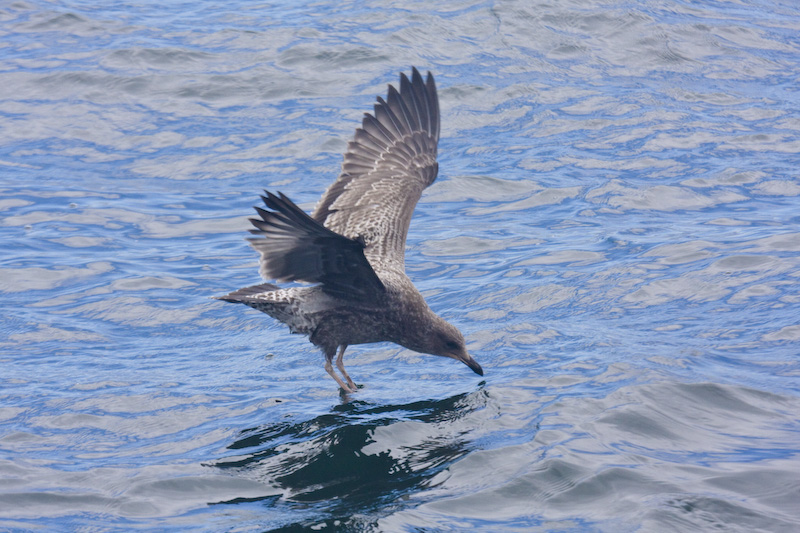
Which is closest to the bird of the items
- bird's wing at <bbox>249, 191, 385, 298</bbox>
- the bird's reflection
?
bird's wing at <bbox>249, 191, 385, 298</bbox>

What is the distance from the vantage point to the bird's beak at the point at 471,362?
20.0ft

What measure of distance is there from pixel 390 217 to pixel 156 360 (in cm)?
210

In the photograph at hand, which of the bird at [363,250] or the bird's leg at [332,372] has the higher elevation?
the bird at [363,250]

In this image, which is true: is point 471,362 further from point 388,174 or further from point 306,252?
point 388,174

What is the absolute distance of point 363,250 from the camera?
589cm

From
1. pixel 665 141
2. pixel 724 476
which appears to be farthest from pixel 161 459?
pixel 665 141

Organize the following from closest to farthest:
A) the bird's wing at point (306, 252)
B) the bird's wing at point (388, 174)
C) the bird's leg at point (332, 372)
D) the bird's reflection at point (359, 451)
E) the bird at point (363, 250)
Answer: the bird's reflection at point (359, 451), the bird's wing at point (306, 252), the bird at point (363, 250), the bird's leg at point (332, 372), the bird's wing at point (388, 174)

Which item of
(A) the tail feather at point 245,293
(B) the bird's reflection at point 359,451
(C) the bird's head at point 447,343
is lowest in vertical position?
(B) the bird's reflection at point 359,451

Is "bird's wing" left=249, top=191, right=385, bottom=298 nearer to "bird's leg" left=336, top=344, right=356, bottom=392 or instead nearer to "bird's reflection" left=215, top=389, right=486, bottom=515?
"bird's leg" left=336, top=344, right=356, bottom=392

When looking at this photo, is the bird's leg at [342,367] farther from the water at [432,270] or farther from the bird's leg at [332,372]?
the water at [432,270]

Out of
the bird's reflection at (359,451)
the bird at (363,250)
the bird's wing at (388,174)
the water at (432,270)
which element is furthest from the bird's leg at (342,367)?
the bird's wing at (388,174)

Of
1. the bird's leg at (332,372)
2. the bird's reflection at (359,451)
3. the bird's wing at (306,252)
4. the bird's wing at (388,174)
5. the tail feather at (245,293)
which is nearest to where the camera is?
the bird's reflection at (359,451)

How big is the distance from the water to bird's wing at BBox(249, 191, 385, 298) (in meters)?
0.80

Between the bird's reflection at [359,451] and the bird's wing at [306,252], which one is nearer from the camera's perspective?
→ the bird's reflection at [359,451]
